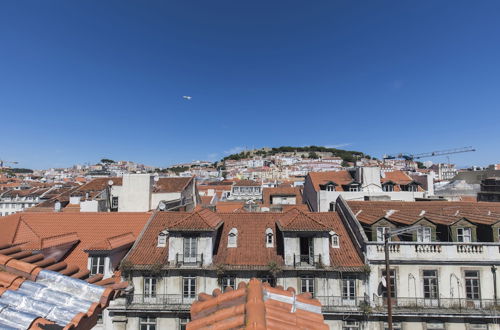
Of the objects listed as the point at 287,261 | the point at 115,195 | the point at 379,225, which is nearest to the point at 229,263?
the point at 287,261

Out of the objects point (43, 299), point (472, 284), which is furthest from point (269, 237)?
point (43, 299)

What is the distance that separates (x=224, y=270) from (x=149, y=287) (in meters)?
5.11

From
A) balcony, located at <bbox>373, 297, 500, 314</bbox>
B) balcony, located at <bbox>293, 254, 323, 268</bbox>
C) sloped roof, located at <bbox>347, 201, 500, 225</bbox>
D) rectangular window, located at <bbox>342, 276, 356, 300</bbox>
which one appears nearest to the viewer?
balcony, located at <bbox>373, 297, 500, 314</bbox>

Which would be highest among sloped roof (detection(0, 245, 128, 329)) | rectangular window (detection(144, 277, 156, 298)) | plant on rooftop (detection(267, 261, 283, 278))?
sloped roof (detection(0, 245, 128, 329))

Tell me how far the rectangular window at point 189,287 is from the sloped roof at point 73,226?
6322 millimetres

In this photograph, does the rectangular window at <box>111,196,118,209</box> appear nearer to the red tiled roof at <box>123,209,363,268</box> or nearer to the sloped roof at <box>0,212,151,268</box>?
the sloped roof at <box>0,212,151,268</box>

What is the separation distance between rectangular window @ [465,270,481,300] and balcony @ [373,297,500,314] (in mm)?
301

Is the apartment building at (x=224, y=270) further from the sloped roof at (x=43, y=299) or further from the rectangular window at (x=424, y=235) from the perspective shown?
the sloped roof at (x=43, y=299)

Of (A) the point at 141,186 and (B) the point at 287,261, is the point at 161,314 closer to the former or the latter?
(B) the point at 287,261

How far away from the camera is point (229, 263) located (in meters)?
16.4

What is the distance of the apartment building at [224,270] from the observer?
1557cm

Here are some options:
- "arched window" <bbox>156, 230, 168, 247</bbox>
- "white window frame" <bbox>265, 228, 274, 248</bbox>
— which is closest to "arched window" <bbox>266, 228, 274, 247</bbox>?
"white window frame" <bbox>265, 228, 274, 248</bbox>

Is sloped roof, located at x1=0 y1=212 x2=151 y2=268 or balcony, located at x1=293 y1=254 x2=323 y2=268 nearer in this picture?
balcony, located at x1=293 y1=254 x2=323 y2=268

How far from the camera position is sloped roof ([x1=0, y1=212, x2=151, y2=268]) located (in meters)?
18.5
